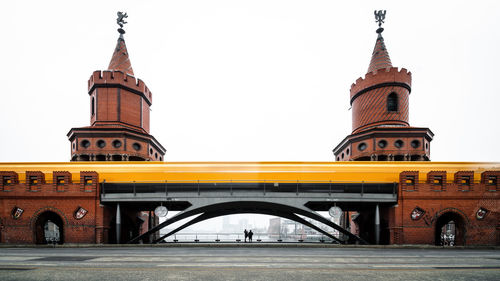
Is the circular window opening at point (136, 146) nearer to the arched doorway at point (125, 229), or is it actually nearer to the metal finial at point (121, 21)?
the arched doorway at point (125, 229)

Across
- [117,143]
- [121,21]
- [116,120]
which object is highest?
[121,21]

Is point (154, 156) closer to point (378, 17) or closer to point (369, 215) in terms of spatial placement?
point (369, 215)

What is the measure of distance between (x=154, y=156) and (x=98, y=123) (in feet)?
21.5

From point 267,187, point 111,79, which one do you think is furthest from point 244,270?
point 111,79

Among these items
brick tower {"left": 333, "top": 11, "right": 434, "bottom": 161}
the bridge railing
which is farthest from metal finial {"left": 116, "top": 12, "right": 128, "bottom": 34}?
brick tower {"left": 333, "top": 11, "right": 434, "bottom": 161}

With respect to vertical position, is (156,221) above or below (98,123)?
below

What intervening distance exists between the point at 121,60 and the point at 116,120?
7.10 m

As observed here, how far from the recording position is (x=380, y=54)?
104ft

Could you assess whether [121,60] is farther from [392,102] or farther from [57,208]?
[392,102]

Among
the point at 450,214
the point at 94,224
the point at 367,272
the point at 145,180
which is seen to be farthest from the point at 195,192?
the point at 450,214

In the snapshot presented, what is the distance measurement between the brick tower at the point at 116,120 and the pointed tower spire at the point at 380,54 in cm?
2531

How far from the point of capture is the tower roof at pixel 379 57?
3128 cm

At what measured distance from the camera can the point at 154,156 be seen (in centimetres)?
3203

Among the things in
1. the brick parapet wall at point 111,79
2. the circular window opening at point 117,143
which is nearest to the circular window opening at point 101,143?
the circular window opening at point 117,143
